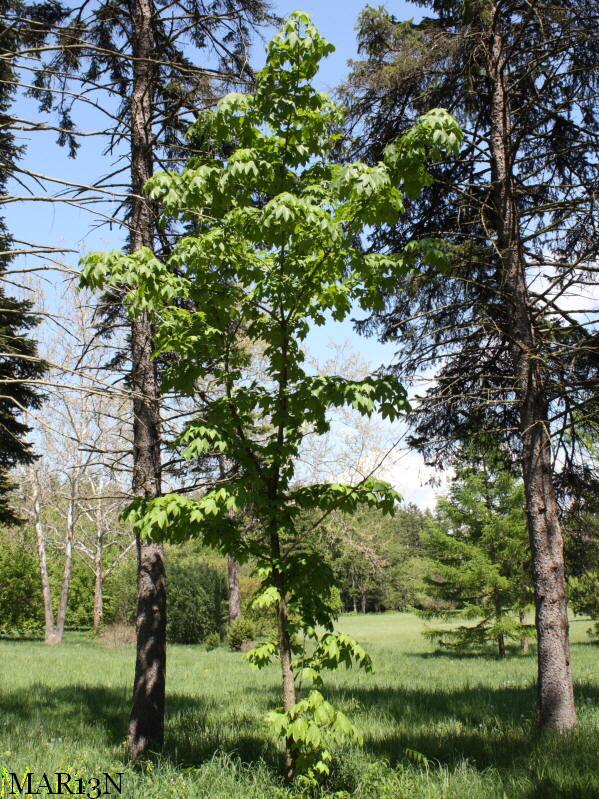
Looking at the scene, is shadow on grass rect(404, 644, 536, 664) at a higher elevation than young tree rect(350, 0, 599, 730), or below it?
below

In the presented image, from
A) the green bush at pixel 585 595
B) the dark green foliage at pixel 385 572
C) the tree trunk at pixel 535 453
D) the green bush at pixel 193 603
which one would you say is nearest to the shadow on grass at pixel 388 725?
the tree trunk at pixel 535 453

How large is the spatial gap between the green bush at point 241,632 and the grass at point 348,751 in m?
7.56

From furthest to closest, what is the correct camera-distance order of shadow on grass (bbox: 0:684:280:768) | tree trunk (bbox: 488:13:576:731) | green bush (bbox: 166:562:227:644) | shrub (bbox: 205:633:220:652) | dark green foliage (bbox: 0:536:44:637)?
1. dark green foliage (bbox: 0:536:44:637)
2. green bush (bbox: 166:562:227:644)
3. shrub (bbox: 205:633:220:652)
4. tree trunk (bbox: 488:13:576:731)
5. shadow on grass (bbox: 0:684:280:768)

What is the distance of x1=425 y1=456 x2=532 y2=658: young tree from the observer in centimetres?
1836

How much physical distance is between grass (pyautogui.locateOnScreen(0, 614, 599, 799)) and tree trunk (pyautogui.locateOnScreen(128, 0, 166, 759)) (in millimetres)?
468

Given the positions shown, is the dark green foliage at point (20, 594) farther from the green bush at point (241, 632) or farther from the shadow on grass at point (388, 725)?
the shadow on grass at point (388, 725)

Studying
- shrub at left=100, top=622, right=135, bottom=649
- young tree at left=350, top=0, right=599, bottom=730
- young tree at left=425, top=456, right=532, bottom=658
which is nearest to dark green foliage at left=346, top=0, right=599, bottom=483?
young tree at left=350, top=0, right=599, bottom=730

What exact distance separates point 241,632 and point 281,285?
A: 61.8 feet

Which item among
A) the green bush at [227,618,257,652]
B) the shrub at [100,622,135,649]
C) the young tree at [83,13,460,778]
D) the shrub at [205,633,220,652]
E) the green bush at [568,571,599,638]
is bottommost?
the shrub at [205,633,220,652]

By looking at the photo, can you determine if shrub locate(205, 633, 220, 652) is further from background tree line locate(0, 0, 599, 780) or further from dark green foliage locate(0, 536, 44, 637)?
background tree line locate(0, 0, 599, 780)

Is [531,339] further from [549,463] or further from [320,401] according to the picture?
[320,401]

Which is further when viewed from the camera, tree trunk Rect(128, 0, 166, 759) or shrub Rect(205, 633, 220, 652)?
shrub Rect(205, 633, 220, 652)

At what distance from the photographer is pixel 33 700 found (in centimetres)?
968

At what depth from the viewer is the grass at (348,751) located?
4.98 metres
